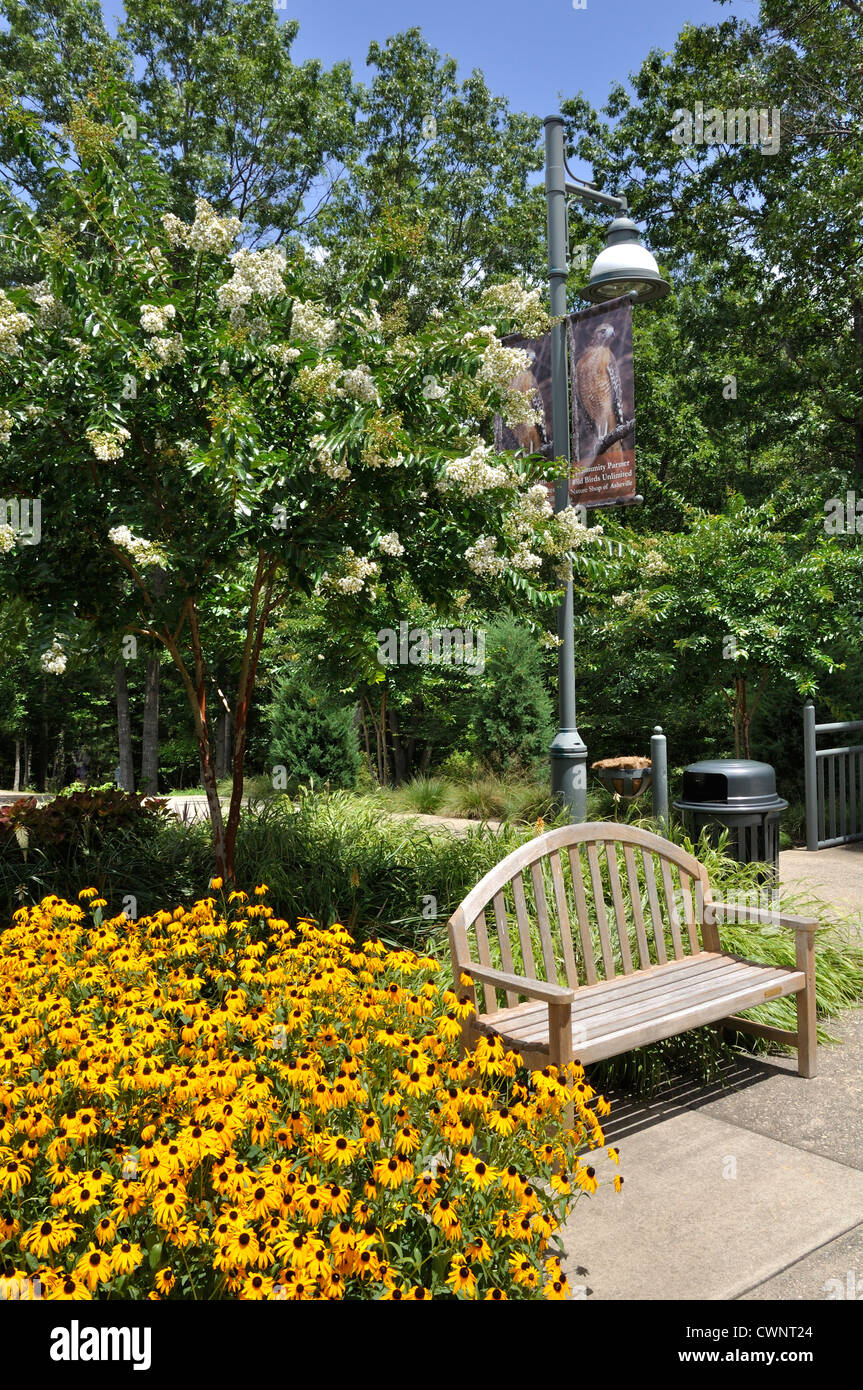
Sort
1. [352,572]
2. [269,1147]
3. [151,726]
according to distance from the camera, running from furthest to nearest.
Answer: [151,726] < [352,572] < [269,1147]

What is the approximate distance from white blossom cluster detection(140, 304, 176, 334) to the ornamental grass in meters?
2.93

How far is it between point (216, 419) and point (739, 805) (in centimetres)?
381

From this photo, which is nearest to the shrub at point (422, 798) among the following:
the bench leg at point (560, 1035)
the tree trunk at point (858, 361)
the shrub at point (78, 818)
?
the shrub at point (78, 818)

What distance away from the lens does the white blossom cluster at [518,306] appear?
18.0 feet

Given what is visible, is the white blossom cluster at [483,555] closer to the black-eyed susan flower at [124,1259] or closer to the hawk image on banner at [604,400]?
the hawk image on banner at [604,400]

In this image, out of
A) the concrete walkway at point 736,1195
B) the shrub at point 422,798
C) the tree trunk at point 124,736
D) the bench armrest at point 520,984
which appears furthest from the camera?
the tree trunk at point 124,736

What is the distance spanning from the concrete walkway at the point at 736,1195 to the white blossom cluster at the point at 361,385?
3313mm

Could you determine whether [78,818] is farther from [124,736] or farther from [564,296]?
[124,736]

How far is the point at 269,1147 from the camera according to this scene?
2607 mm

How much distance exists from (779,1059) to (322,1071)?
259cm

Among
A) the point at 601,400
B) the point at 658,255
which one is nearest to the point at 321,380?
the point at 601,400

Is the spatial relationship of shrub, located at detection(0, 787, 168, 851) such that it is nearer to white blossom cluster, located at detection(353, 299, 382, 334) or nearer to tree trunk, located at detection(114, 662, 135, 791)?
white blossom cluster, located at detection(353, 299, 382, 334)

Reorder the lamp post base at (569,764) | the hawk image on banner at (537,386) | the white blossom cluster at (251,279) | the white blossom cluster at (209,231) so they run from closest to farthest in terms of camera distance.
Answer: the white blossom cluster at (251,279)
the white blossom cluster at (209,231)
the lamp post base at (569,764)
the hawk image on banner at (537,386)

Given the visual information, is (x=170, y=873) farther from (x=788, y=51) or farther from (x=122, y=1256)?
(x=788, y=51)
